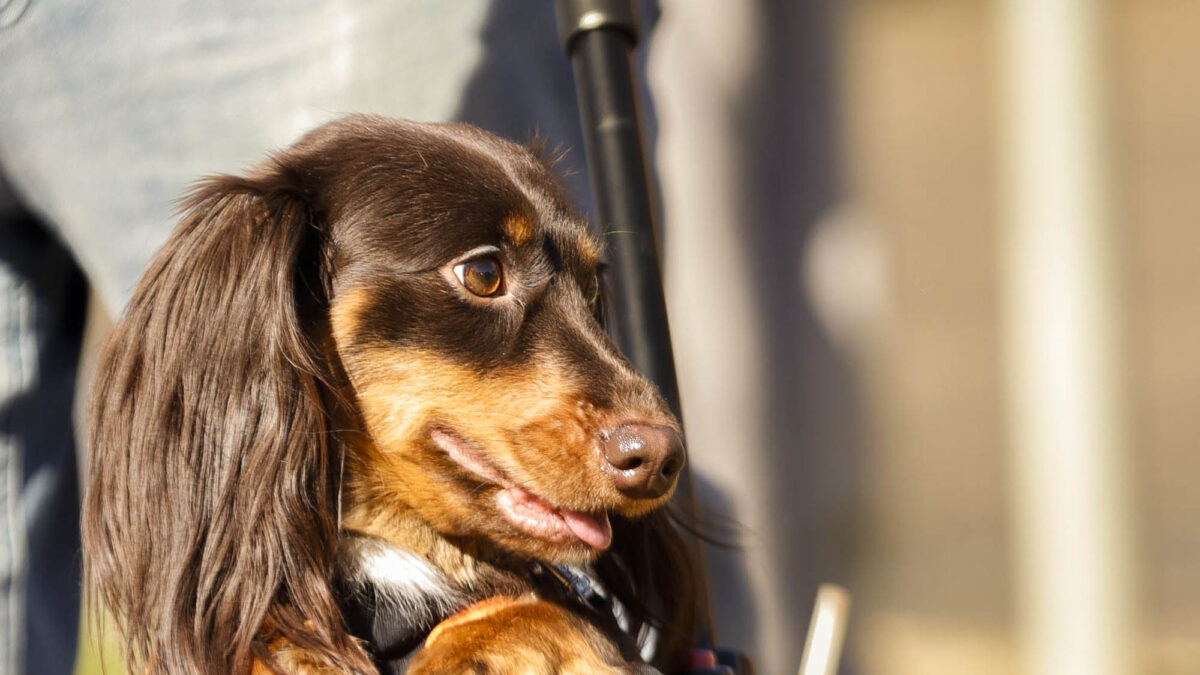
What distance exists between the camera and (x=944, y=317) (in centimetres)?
331

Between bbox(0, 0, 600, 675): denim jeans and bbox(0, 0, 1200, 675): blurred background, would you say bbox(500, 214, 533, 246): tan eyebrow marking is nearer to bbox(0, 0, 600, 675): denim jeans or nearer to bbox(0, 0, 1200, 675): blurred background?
bbox(0, 0, 600, 675): denim jeans

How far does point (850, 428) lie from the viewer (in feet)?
11.0

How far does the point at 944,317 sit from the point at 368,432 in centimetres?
236

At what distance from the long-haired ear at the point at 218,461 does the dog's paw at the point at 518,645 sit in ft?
0.31

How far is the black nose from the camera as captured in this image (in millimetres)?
1219

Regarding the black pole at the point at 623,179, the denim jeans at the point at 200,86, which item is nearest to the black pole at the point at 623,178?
the black pole at the point at 623,179

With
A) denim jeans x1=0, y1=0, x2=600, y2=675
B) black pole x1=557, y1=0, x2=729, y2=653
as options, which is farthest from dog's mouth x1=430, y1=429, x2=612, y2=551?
denim jeans x1=0, y1=0, x2=600, y2=675

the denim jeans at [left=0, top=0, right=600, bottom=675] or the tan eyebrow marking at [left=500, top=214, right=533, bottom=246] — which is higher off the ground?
the denim jeans at [left=0, top=0, right=600, bottom=675]

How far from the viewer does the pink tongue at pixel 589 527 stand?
132 centimetres

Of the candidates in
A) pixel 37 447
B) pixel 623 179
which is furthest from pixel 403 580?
pixel 37 447

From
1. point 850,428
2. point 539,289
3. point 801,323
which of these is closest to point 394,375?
point 539,289

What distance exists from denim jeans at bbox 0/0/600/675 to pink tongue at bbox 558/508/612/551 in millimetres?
780

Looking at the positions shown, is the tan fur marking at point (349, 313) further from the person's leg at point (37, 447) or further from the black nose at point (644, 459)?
the person's leg at point (37, 447)

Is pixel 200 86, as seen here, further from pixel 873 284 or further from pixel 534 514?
pixel 873 284
